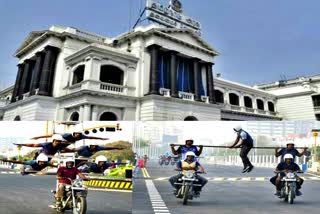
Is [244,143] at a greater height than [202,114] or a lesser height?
lesser

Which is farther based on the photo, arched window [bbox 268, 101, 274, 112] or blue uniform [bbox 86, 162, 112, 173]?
arched window [bbox 268, 101, 274, 112]

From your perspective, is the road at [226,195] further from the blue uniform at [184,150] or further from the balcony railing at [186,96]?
the balcony railing at [186,96]

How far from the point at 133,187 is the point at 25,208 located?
1626 mm

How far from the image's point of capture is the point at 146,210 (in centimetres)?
459

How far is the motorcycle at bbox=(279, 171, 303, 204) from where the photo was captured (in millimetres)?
4555

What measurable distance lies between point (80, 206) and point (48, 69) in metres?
19.2

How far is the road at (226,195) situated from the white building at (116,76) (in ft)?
35.5

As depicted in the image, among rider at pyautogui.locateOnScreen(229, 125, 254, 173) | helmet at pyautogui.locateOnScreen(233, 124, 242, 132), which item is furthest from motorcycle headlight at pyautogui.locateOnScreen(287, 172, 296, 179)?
helmet at pyautogui.locateOnScreen(233, 124, 242, 132)

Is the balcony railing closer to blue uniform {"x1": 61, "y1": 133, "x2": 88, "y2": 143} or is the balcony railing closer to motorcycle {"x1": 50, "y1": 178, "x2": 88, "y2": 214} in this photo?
blue uniform {"x1": 61, "y1": 133, "x2": 88, "y2": 143}

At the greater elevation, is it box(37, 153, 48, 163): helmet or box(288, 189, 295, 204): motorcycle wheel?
box(37, 153, 48, 163): helmet

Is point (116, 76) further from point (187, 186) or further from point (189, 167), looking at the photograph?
point (187, 186)

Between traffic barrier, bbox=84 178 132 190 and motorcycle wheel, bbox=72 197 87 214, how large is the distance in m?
0.37

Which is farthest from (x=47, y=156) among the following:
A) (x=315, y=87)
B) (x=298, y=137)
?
(x=315, y=87)

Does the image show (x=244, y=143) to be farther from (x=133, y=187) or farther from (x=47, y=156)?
(x=47, y=156)
